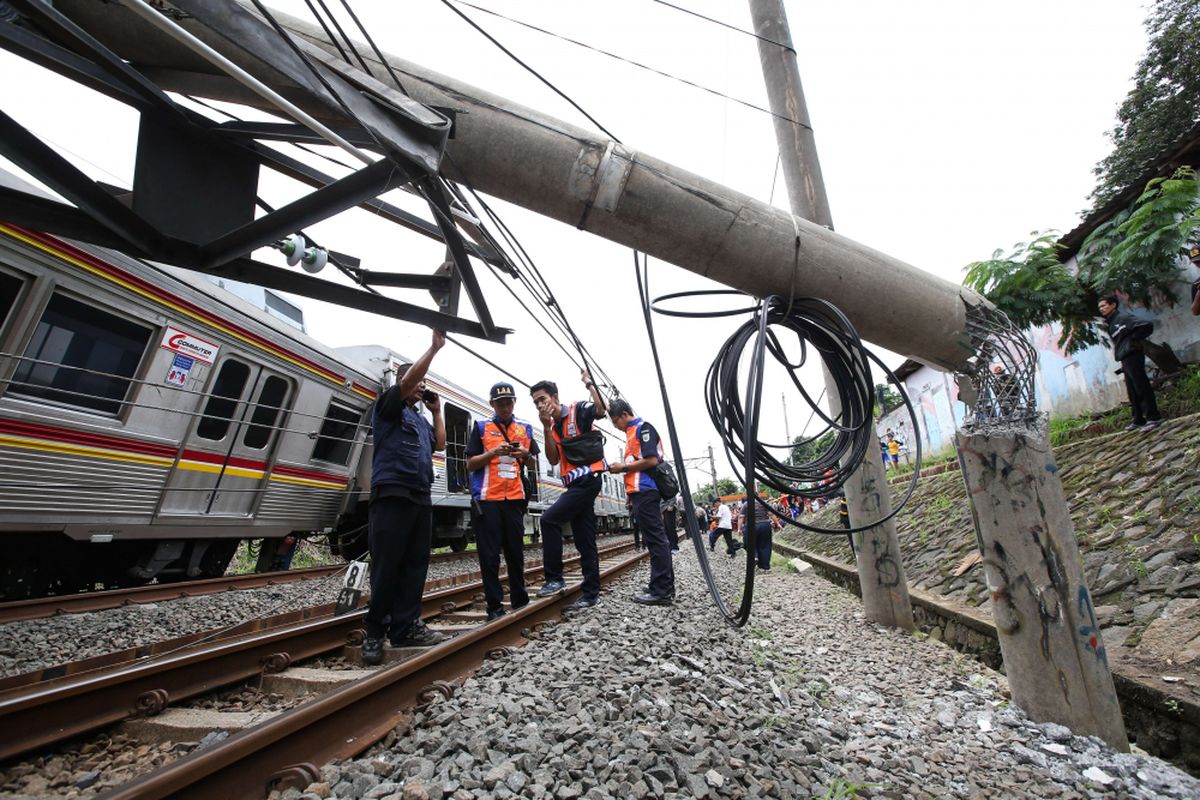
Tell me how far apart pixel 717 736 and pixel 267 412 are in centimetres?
677

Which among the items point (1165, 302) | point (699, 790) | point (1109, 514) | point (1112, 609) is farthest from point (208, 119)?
point (1165, 302)

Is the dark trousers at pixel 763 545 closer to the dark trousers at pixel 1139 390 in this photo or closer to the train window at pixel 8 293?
the dark trousers at pixel 1139 390

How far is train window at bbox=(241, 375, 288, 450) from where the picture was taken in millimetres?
6953

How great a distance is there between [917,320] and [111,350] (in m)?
6.51

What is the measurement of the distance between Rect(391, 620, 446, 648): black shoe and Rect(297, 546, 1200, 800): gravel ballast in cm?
72

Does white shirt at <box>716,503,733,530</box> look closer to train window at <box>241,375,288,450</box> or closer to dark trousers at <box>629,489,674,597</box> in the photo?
dark trousers at <box>629,489,674,597</box>

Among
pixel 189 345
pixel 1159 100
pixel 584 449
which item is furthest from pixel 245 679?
pixel 1159 100

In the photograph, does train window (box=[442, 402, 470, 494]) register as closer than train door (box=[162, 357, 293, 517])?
No

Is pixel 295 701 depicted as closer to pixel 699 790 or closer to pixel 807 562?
pixel 699 790

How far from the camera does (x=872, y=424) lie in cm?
355

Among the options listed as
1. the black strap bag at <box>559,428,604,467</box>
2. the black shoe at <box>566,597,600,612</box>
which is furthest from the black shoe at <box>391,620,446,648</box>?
the black strap bag at <box>559,428,604,467</box>

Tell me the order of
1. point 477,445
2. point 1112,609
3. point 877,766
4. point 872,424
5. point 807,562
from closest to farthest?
point 877,766, point 872,424, point 1112,609, point 477,445, point 807,562

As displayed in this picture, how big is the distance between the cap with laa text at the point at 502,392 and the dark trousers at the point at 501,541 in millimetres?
899

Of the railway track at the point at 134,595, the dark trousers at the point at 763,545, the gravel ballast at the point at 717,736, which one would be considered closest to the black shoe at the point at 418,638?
the gravel ballast at the point at 717,736
